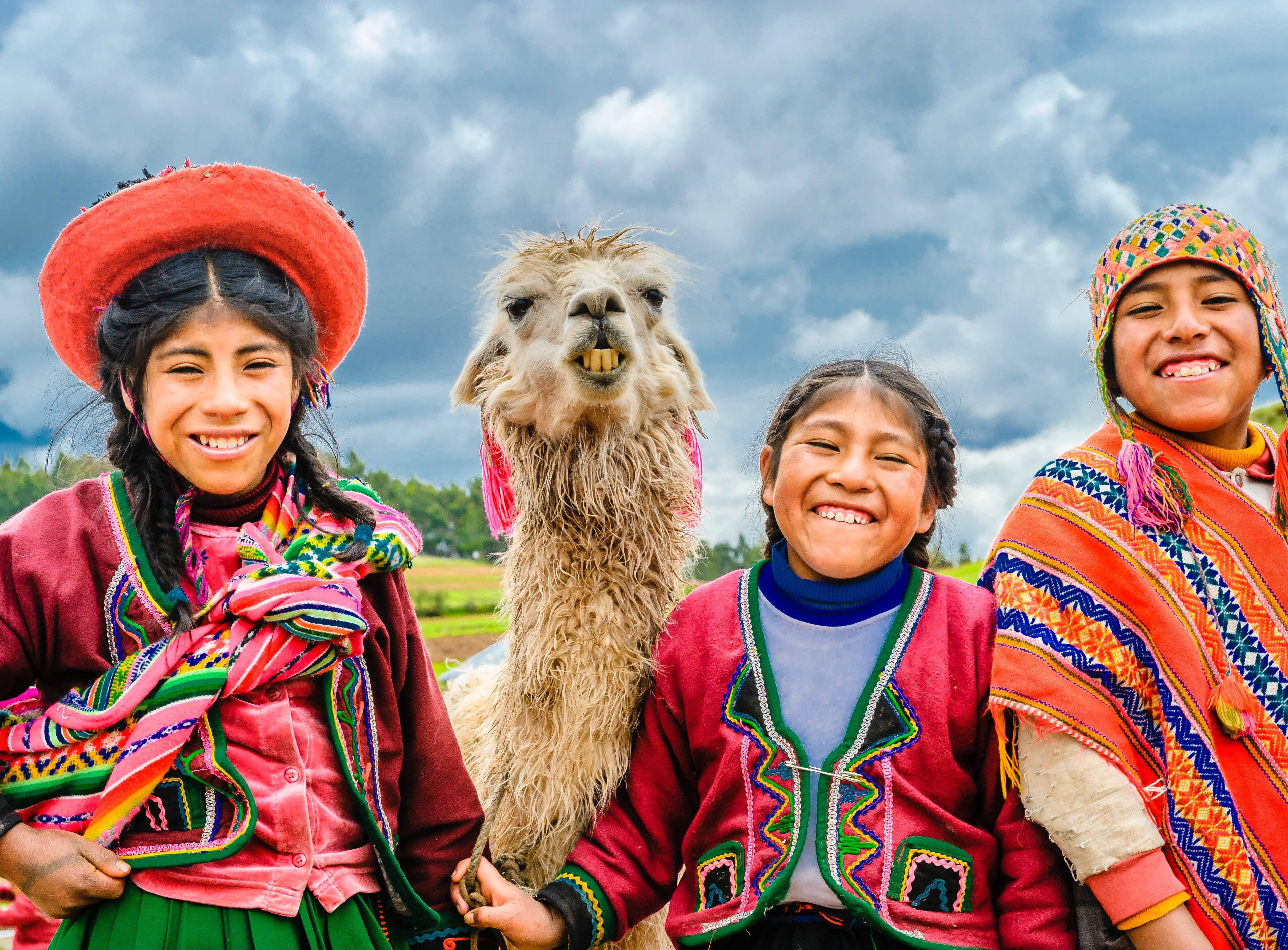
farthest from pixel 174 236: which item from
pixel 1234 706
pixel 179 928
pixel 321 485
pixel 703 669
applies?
pixel 1234 706

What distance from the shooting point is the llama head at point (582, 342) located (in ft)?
8.86

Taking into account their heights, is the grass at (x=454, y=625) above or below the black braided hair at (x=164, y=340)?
above

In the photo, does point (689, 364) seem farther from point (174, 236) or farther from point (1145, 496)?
point (174, 236)

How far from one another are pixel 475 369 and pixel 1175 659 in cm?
208

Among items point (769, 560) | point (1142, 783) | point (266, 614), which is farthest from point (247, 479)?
point (1142, 783)

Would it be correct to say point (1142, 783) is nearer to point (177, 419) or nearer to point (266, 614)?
point (266, 614)

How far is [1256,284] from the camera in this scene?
2.51 meters

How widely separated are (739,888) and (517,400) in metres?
1.39

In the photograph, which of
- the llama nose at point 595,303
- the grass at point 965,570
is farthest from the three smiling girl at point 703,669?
the grass at point 965,570

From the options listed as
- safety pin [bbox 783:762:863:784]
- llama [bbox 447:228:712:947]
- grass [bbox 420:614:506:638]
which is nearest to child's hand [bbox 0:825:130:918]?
llama [bbox 447:228:712:947]

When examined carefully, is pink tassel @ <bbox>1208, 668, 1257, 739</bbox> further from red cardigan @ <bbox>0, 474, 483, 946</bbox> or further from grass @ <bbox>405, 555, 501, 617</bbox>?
grass @ <bbox>405, 555, 501, 617</bbox>

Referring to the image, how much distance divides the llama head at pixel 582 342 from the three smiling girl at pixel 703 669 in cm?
48

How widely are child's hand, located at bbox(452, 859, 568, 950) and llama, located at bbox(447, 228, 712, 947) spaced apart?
0.18 m

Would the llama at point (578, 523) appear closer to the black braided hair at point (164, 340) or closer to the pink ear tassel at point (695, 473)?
the pink ear tassel at point (695, 473)
